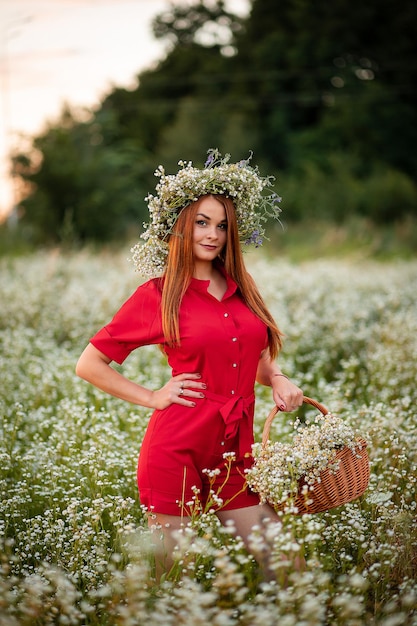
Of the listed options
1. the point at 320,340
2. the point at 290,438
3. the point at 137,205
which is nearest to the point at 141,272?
the point at 290,438

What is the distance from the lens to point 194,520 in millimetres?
3477

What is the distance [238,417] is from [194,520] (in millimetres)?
520

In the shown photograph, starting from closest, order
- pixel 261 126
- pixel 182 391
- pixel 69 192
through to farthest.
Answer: pixel 182 391, pixel 69 192, pixel 261 126

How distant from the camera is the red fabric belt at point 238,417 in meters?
3.71

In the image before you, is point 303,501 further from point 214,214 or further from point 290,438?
point 290,438

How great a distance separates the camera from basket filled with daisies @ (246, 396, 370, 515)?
11.4 feet

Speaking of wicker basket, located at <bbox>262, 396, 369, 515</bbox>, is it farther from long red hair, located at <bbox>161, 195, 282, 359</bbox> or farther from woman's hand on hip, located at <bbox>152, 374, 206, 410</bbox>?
long red hair, located at <bbox>161, 195, 282, 359</bbox>

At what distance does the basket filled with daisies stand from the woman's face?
0.91 metres

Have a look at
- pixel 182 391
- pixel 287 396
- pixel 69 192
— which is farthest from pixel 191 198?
pixel 69 192

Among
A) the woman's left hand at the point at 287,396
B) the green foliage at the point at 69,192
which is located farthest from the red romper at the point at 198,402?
the green foliage at the point at 69,192

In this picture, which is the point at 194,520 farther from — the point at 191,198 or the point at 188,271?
the point at 191,198

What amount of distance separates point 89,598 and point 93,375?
100cm

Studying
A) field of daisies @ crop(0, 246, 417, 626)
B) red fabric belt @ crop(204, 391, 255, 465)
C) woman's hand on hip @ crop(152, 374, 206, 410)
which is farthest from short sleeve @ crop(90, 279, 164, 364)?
field of daisies @ crop(0, 246, 417, 626)

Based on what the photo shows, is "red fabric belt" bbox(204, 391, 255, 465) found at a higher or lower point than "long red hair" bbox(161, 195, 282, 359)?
lower
